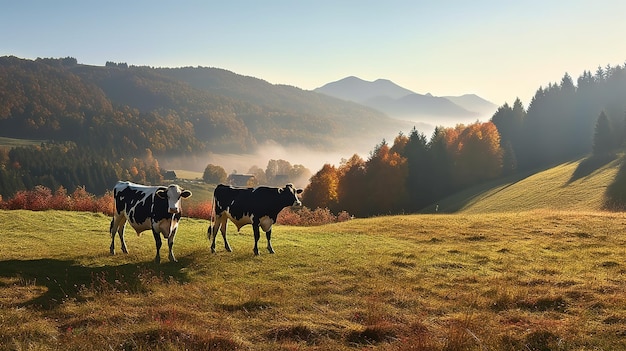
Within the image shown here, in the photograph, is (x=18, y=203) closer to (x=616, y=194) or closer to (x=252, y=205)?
(x=252, y=205)

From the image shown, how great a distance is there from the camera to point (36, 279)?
13062 millimetres

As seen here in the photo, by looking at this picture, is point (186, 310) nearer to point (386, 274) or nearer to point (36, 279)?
point (36, 279)

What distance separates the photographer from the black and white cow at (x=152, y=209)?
640 inches

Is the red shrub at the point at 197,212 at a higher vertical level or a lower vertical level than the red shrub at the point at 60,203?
lower

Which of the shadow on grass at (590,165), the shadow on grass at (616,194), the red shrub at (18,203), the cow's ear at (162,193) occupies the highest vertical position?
the shadow on grass at (590,165)

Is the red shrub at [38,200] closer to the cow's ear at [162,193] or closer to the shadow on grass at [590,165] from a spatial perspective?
the cow's ear at [162,193]

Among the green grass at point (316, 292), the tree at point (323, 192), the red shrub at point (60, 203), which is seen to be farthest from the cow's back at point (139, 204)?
the tree at point (323, 192)

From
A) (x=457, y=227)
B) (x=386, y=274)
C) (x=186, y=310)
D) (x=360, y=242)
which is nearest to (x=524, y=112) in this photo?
(x=457, y=227)

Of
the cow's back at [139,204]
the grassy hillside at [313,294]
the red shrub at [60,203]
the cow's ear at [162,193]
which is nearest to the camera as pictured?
the grassy hillside at [313,294]

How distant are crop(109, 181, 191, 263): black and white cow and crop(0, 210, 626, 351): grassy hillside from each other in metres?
1.27

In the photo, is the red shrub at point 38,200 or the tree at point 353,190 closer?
the red shrub at point 38,200

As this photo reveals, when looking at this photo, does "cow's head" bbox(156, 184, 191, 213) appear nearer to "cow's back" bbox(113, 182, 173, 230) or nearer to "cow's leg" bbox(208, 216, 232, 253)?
"cow's back" bbox(113, 182, 173, 230)

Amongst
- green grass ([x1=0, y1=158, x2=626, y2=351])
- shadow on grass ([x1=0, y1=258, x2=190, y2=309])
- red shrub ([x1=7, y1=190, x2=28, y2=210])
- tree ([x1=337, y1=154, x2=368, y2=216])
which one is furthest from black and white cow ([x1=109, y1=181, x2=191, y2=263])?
tree ([x1=337, y1=154, x2=368, y2=216])

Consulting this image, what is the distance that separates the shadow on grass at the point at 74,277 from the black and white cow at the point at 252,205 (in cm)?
334
